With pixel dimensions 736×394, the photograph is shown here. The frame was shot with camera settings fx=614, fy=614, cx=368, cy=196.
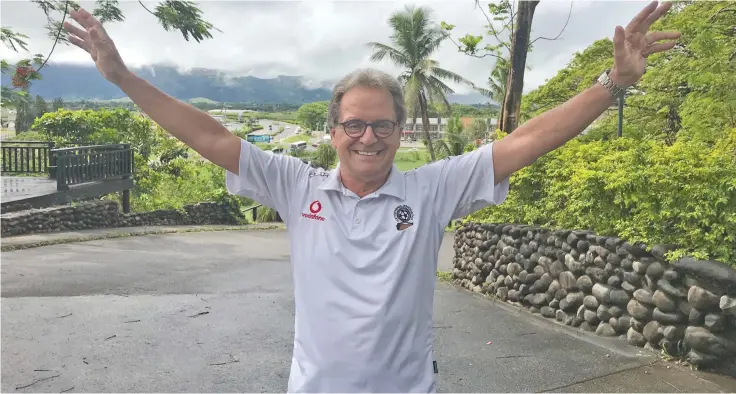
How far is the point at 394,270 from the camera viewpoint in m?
1.75

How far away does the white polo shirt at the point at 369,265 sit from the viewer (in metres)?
1.75

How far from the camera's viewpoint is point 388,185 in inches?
74.0

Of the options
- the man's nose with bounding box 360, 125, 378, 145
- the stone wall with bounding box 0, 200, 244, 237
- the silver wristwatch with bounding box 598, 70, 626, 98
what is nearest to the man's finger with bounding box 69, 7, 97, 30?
the man's nose with bounding box 360, 125, 378, 145

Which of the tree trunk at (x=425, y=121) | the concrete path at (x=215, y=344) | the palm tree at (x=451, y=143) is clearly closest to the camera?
the concrete path at (x=215, y=344)

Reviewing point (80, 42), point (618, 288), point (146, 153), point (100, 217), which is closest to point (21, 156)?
point (100, 217)

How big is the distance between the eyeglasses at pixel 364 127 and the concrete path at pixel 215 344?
305 centimetres

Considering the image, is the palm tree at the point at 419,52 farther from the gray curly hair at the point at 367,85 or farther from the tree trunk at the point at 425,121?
the gray curly hair at the point at 367,85

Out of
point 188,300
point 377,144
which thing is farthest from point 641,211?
point 188,300

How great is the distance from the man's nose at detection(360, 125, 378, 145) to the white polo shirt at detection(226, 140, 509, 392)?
0.43 ft

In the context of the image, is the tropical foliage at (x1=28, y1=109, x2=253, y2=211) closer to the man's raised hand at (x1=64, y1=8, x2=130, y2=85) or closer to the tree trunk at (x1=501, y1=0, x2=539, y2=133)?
the tree trunk at (x1=501, y1=0, x2=539, y2=133)

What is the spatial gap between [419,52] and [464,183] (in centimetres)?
3404

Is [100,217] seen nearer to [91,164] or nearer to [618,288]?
[91,164]

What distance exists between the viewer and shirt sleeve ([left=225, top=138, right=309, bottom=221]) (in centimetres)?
195

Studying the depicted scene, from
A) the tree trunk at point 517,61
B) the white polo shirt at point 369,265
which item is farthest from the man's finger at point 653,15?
the tree trunk at point 517,61
